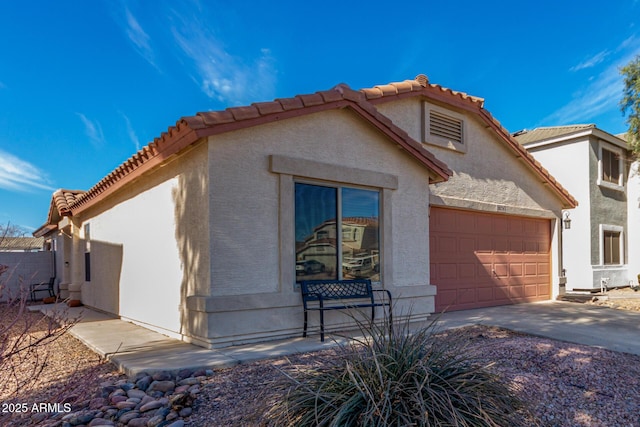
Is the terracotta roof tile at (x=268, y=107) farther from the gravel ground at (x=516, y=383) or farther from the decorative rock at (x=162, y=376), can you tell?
the decorative rock at (x=162, y=376)

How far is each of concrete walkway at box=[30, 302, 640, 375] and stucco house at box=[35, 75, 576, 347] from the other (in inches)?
13.3

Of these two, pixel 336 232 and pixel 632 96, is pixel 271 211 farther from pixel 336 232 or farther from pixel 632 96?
pixel 632 96

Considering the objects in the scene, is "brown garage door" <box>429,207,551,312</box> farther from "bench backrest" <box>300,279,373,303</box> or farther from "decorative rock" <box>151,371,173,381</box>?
"decorative rock" <box>151,371,173,381</box>

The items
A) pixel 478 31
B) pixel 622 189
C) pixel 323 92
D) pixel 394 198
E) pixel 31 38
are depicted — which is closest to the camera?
pixel 323 92

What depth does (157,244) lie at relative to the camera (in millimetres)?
7418

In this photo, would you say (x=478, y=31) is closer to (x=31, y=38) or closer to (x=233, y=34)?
(x=233, y=34)

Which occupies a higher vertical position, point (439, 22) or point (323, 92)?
point (439, 22)

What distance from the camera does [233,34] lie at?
41.6 feet

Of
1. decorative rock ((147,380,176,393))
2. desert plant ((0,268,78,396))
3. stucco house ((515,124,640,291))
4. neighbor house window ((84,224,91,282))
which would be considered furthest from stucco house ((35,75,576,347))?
stucco house ((515,124,640,291))

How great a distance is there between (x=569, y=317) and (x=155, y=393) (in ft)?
28.9

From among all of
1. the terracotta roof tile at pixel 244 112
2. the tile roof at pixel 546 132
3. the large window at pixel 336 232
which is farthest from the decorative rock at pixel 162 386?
the tile roof at pixel 546 132

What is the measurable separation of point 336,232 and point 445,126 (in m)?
5.13

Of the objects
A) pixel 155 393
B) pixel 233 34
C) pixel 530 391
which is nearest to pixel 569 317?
pixel 530 391

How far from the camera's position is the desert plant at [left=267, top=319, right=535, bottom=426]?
2672mm
